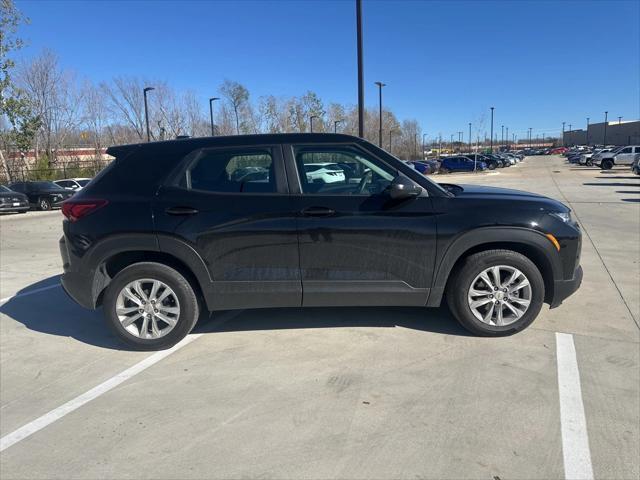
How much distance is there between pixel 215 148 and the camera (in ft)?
13.3

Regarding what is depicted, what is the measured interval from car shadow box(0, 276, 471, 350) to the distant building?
365ft

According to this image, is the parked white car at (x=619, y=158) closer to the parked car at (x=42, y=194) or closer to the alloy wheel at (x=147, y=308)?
the parked car at (x=42, y=194)

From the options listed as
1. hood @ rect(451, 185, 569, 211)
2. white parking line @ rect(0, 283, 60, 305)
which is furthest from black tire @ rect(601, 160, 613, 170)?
white parking line @ rect(0, 283, 60, 305)

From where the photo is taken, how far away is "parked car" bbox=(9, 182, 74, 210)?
22.0 m

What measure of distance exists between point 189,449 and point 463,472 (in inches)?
61.0

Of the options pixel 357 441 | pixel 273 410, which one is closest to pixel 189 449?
pixel 273 410

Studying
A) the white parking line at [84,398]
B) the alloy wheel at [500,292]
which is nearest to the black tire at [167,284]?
the white parking line at [84,398]

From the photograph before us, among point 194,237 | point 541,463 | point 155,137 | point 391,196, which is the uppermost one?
point 155,137

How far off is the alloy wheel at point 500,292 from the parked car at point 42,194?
22302 millimetres

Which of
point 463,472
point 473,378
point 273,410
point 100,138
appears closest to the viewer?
point 463,472

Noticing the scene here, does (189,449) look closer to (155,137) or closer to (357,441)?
(357,441)

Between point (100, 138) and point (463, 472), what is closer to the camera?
point (463, 472)

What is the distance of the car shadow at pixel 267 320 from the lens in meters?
4.47

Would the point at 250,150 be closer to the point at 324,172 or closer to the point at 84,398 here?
the point at 324,172
